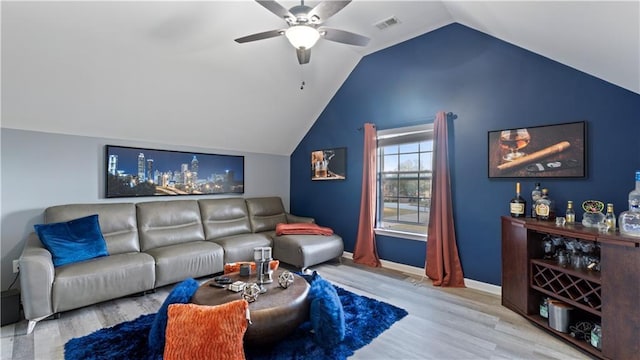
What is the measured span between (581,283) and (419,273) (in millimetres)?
1717

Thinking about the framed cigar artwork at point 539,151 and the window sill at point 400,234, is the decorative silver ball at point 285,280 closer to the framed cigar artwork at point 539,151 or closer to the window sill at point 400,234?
the window sill at point 400,234

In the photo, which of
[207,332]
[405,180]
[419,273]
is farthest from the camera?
[405,180]

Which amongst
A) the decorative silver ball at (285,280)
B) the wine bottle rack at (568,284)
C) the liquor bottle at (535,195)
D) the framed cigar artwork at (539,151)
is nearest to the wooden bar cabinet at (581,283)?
the wine bottle rack at (568,284)

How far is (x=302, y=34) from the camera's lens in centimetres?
221

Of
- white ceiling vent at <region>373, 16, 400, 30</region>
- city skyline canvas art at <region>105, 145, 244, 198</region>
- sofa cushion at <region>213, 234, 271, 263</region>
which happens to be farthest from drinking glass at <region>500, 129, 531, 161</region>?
city skyline canvas art at <region>105, 145, 244, 198</region>

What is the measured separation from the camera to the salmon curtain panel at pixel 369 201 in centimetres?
420

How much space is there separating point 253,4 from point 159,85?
149cm

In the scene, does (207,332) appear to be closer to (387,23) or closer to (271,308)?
(271,308)

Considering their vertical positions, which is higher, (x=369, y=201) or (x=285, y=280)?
(x=369, y=201)

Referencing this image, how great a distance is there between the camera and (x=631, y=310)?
1904 mm

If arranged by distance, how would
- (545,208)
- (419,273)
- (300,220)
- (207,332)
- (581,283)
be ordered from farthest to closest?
(300,220)
(419,273)
(545,208)
(581,283)
(207,332)

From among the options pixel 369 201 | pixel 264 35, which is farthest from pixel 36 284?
pixel 369 201

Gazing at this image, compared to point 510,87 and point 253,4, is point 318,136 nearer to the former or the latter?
point 253,4

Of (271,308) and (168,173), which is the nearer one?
(271,308)
